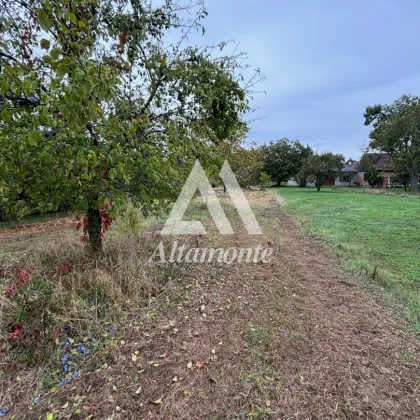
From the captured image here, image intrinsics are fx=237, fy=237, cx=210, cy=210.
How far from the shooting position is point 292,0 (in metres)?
4.96

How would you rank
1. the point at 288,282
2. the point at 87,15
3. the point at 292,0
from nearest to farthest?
the point at 87,15 < the point at 288,282 < the point at 292,0

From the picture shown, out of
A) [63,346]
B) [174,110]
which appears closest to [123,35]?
[174,110]

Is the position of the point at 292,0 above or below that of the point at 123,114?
above

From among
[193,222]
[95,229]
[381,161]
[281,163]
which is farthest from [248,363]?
[381,161]

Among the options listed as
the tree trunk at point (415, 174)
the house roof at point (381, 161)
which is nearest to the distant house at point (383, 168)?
the house roof at point (381, 161)

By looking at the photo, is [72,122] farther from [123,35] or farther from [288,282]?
[288,282]

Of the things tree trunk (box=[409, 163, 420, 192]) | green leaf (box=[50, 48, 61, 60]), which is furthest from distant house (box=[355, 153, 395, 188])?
green leaf (box=[50, 48, 61, 60])

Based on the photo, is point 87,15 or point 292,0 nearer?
point 87,15

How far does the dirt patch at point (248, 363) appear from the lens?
163 centimetres

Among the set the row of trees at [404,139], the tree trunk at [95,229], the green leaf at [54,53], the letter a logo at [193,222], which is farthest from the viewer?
the row of trees at [404,139]

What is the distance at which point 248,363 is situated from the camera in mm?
1966

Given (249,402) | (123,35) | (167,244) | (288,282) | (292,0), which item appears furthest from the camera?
(292,0)

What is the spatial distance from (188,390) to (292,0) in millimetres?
6822

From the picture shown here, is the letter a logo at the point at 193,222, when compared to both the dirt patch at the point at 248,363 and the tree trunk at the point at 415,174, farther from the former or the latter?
the tree trunk at the point at 415,174
